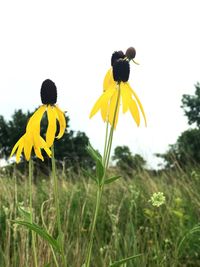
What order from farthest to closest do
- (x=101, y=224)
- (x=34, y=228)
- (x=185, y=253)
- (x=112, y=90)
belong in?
(x=101, y=224), (x=185, y=253), (x=112, y=90), (x=34, y=228)

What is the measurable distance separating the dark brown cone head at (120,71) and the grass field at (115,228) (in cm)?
94

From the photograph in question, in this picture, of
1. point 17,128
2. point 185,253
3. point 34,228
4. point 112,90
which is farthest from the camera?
point 17,128

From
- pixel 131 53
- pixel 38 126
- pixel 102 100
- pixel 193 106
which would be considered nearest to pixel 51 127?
pixel 38 126

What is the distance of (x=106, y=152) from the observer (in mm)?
1438

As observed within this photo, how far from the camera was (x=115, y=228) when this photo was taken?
Answer: 2.86 meters

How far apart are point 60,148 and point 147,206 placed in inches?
1301

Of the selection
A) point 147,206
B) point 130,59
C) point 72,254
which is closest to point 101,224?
point 147,206

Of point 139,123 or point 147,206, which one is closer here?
point 139,123

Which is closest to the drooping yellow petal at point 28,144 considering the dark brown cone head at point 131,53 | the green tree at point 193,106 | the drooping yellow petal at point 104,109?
the drooping yellow petal at point 104,109

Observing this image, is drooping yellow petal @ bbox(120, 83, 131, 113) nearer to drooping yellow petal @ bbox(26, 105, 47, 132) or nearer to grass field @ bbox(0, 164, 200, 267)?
drooping yellow petal @ bbox(26, 105, 47, 132)

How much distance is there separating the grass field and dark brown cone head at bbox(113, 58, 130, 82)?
0.94 metres

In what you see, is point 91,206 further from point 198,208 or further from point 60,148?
point 60,148

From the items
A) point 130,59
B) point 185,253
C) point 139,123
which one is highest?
point 130,59

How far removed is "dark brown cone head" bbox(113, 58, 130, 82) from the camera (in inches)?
58.3
